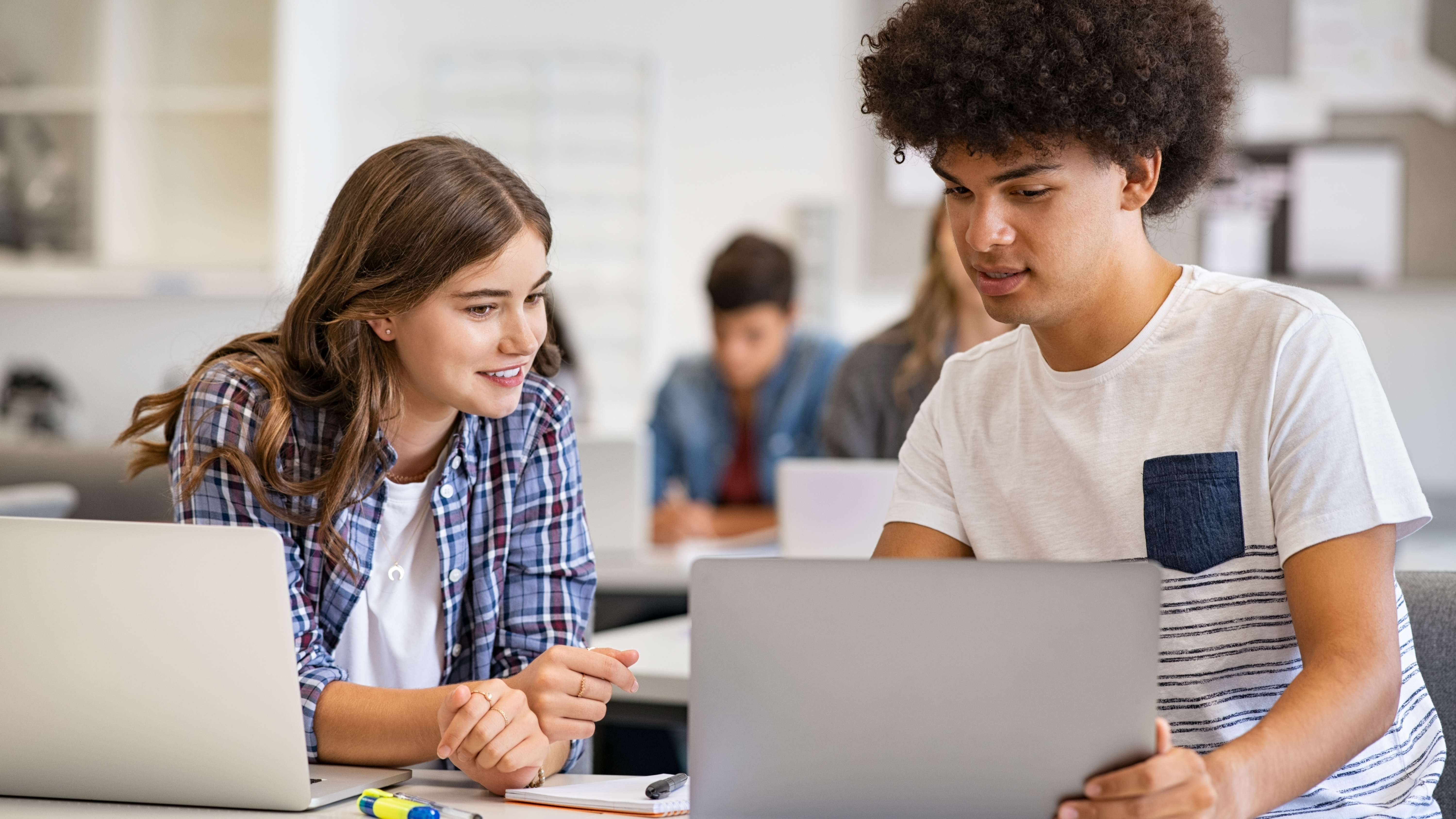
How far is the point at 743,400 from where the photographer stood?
3.24 metres

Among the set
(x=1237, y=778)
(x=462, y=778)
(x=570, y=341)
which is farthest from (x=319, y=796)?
(x=570, y=341)

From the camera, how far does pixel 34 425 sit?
402 centimetres

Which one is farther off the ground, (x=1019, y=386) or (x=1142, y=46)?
(x=1142, y=46)

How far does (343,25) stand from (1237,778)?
13.7 feet

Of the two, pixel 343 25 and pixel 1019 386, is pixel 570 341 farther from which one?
pixel 1019 386

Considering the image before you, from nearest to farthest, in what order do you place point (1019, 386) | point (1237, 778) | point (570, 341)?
point (1237, 778), point (1019, 386), point (570, 341)

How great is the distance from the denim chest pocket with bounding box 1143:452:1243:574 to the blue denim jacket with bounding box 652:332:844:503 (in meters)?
1.95

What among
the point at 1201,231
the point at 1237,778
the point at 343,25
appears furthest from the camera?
the point at 343,25

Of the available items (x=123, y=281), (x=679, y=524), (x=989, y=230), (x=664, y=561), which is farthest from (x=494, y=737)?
(x=123, y=281)

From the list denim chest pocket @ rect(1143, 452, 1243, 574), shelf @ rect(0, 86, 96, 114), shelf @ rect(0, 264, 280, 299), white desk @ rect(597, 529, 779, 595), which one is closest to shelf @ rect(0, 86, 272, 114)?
shelf @ rect(0, 86, 96, 114)

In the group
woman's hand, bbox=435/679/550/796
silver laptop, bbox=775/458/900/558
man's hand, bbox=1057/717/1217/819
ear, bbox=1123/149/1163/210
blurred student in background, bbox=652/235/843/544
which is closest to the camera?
man's hand, bbox=1057/717/1217/819

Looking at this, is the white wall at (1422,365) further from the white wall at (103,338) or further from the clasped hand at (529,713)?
the white wall at (103,338)

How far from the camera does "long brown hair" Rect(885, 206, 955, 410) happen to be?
235cm

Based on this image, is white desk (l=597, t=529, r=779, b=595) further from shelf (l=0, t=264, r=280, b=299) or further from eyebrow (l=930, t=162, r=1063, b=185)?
shelf (l=0, t=264, r=280, b=299)
